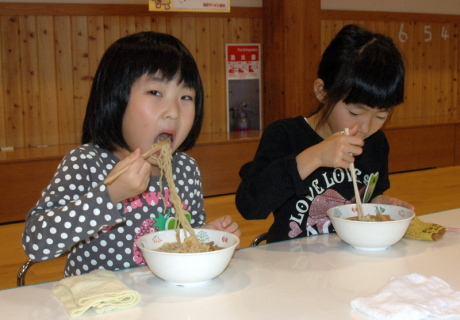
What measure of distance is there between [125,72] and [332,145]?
0.56 meters

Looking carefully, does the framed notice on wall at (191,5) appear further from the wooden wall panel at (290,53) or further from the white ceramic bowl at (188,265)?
the white ceramic bowl at (188,265)

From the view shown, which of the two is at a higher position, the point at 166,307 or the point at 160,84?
Result: the point at 160,84

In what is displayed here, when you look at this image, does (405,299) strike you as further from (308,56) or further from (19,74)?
(308,56)

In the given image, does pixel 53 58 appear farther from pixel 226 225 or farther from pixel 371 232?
pixel 371 232

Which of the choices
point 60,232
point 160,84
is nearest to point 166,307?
point 60,232

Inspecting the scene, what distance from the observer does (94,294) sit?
100 cm

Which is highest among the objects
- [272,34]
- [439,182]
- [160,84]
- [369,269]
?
[272,34]

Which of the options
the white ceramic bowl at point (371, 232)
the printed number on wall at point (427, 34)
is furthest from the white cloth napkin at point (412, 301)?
the printed number on wall at point (427, 34)

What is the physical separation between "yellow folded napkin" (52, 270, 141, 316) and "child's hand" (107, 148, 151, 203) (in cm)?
18

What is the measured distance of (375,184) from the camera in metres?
1.99

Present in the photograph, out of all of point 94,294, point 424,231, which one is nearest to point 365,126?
point 424,231

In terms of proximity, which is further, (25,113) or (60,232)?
(25,113)

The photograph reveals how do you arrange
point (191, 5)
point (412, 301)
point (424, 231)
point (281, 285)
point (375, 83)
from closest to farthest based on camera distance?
point (412, 301)
point (281, 285)
point (424, 231)
point (375, 83)
point (191, 5)

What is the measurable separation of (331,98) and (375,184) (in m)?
0.42
